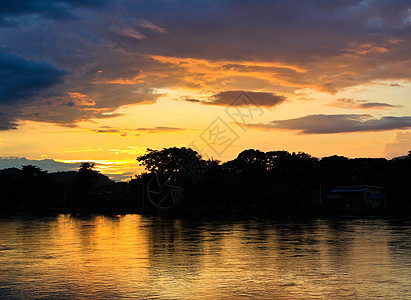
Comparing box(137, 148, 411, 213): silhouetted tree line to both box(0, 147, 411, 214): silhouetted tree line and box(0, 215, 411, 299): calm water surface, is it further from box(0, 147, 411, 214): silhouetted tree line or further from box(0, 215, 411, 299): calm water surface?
box(0, 215, 411, 299): calm water surface

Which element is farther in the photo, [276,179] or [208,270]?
[276,179]

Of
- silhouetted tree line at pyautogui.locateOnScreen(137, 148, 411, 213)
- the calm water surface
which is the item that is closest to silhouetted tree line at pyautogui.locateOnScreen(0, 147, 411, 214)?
silhouetted tree line at pyautogui.locateOnScreen(137, 148, 411, 213)

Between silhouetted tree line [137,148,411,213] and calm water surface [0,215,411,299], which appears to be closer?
calm water surface [0,215,411,299]

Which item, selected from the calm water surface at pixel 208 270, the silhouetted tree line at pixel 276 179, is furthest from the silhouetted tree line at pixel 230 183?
the calm water surface at pixel 208 270

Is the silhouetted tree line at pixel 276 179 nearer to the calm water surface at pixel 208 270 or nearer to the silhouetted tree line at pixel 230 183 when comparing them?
the silhouetted tree line at pixel 230 183

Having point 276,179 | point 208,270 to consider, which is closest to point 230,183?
point 276,179

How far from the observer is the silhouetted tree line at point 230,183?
80.8 meters

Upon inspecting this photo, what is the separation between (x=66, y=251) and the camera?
23.0m

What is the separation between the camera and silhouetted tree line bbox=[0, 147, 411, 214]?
265 feet

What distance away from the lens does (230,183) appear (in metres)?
86.8

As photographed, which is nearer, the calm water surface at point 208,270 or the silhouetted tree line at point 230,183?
the calm water surface at point 208,270

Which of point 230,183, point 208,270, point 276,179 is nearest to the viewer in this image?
point 208,270

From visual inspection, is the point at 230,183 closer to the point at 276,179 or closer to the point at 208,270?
the point at 276,179

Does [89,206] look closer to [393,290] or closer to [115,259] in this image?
[115,259]
